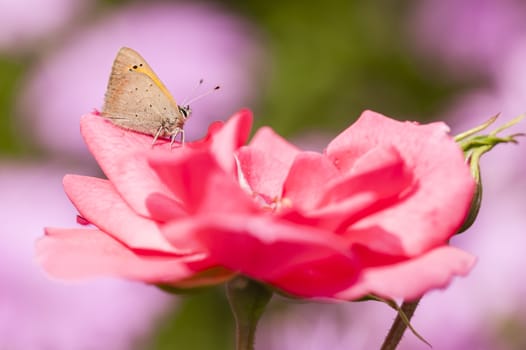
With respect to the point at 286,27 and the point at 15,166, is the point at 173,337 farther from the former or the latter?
the point at 286,27

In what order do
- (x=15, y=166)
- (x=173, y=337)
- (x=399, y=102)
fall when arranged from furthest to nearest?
(x=399, y=102) < (x=15, y=166) < (x=173, y=337)

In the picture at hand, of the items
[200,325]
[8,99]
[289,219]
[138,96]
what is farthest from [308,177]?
[8,99]

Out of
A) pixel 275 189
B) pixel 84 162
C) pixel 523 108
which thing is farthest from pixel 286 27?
pixel 275 189

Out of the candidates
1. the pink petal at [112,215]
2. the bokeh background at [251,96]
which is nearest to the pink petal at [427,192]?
the pink petal at [112,215]

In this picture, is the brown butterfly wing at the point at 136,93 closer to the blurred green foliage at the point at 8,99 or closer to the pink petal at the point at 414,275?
the pink petal at the point at 414,275

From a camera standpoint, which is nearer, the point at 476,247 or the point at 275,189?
the point at 275,189

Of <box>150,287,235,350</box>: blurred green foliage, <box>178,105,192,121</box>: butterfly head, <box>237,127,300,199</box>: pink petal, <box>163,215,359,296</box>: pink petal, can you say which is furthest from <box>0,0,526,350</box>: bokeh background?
<box>163,215,359,296</box>: pink petal

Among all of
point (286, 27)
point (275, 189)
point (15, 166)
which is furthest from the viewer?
point (286, 27)
